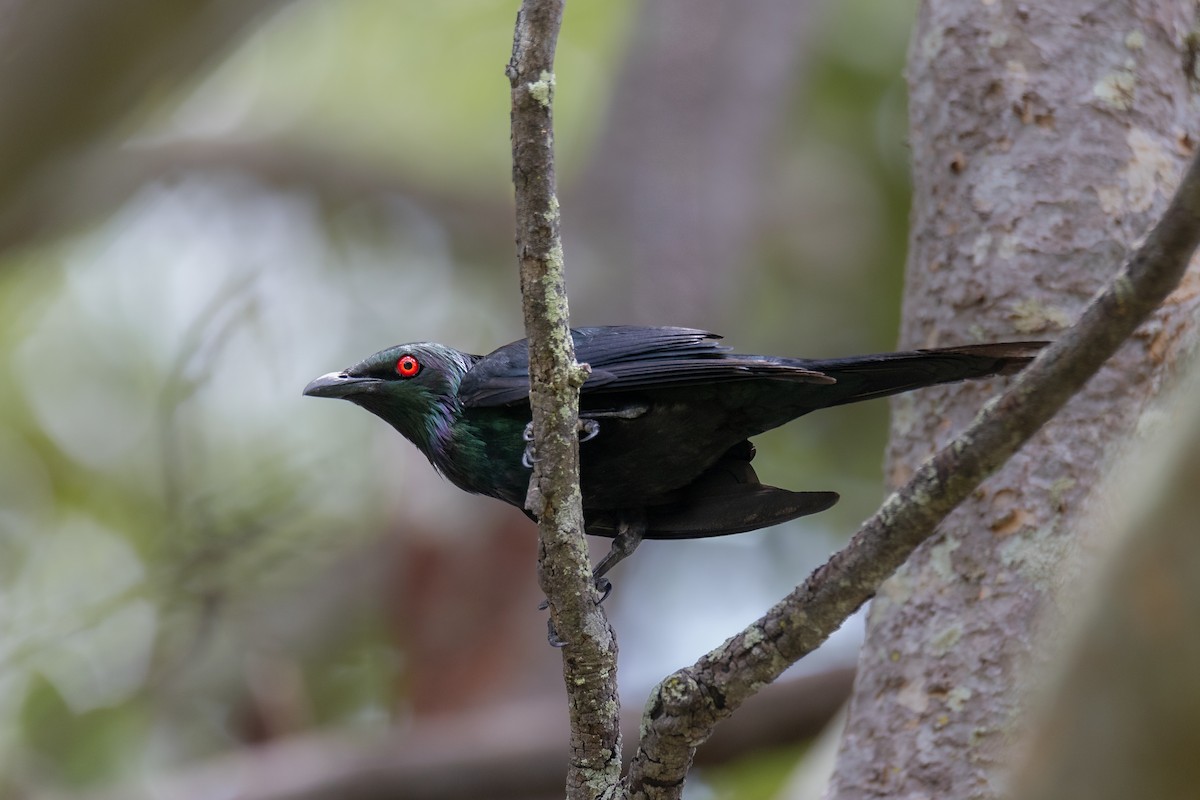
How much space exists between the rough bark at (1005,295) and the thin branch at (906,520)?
1481mm

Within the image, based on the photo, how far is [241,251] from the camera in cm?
992

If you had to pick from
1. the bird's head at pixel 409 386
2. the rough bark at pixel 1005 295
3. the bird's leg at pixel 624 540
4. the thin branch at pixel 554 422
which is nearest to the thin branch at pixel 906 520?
the thin branch at pixel 554 422

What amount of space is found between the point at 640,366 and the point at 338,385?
1184mm

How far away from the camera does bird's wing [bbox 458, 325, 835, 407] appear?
349 cm

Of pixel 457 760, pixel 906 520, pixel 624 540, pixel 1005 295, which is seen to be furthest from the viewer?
pixel 457 760

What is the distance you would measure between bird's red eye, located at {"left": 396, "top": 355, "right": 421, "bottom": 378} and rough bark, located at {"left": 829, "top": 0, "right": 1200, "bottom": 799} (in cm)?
183

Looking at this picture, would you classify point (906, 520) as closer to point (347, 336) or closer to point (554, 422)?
point (554, 422)

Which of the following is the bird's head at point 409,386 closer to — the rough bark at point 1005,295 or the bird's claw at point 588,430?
the bird's claw at point 588,430

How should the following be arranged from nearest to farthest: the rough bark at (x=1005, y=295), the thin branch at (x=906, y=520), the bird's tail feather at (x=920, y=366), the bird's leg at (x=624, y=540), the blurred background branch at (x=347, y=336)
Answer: the thin branch at (x=906, y=520) → the bird's tail feather at (x=920, y=366) → the bird's leg at (x=624, y=540) → the rough bark at (x=1005, y=295) → the blurred background branch at (x=347, y=336)

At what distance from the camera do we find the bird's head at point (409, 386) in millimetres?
4180

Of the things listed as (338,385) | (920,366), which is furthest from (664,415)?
(338,385)

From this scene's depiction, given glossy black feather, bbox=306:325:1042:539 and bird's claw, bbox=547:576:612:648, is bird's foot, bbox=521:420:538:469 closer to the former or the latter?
glossy black feather, bbox=306:325:1042:539

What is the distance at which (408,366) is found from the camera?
14.0ft

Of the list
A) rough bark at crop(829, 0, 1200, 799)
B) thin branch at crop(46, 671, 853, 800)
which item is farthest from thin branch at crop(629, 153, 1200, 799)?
thin branch at crop(46, 671, 853, 800)
